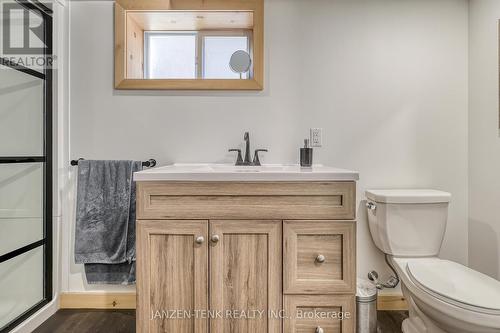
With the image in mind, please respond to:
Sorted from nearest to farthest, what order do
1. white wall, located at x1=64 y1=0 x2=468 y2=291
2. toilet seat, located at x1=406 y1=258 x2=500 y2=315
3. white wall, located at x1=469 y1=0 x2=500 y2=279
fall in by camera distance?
toilet seat, located at x1=406 y1=258 x2=500 y2=315 → white wall, located at x1=469 y1=0 x2=500 y2=279 → white wall, located at x1=64 y1=0 x2=468 y2=291

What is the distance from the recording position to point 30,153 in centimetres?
170

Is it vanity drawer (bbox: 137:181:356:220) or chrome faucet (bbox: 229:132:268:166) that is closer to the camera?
vanity drawer (bbox: 137:181:356:220)

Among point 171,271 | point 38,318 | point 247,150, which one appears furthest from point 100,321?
point 247,150

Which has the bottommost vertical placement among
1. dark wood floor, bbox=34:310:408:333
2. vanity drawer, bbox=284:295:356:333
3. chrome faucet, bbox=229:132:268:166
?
dark wood floor, bbox=34:310:408:333

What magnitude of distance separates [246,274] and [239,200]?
32 cm

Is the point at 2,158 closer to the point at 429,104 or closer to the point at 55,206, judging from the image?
the point at 55,206

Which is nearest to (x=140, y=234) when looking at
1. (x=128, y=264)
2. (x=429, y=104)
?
(x=128, y=264)

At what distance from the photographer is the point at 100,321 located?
1.74 meters

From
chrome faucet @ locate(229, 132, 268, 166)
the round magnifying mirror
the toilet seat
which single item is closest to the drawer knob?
the toilet seat

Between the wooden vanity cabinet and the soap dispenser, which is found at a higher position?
the soap dispenser

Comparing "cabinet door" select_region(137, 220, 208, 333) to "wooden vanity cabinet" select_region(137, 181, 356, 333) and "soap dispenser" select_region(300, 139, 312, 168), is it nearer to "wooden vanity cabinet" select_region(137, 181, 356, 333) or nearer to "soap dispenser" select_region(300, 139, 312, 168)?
"wooden vanity cabinet" select_region(137, 181, 356, 333)

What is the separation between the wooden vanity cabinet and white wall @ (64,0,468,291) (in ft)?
2.06

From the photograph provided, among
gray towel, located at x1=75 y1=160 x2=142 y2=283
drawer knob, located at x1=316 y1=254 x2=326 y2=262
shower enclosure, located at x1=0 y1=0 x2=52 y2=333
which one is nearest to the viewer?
drawer knob, located at x1=316 y1=254 x2=326 y2=262

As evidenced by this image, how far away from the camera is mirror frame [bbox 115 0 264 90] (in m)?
1.86
